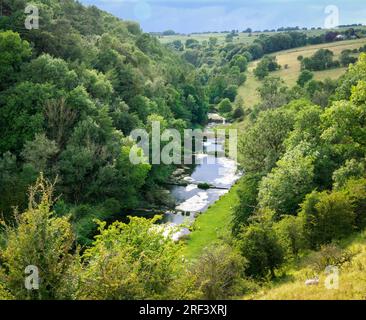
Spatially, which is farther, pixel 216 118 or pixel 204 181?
pixel 216 118

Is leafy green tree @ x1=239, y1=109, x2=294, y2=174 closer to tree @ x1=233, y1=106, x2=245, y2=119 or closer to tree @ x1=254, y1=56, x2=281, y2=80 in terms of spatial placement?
tree @ x1=233, y1=106, x2=245, y2=119

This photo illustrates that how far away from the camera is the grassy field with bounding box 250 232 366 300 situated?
22047 mm

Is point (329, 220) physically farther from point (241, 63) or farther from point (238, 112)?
point (241, 63)

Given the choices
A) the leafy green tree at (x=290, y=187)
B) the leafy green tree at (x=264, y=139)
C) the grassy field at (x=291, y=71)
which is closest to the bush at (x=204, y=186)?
the leafy green tree at (x=264, y=139)

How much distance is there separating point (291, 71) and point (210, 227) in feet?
376

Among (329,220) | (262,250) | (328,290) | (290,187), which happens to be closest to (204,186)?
(290,187)

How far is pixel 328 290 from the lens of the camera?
22906 millimetres

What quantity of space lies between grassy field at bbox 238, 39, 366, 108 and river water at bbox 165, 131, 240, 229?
172 feet

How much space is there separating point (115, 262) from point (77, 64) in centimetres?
5834

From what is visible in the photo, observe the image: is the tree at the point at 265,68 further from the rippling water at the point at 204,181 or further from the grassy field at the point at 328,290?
the grassy field at the point at 328,290

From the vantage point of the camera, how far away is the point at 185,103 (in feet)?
406

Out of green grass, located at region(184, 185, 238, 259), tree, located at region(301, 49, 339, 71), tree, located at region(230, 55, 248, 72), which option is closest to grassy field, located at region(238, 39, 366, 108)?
tree, located at region(230, 55, 248, 72)

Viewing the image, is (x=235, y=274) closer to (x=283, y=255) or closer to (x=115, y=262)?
(x=283, y=255)

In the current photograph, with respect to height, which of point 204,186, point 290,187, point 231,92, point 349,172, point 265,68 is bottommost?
point 204,186
